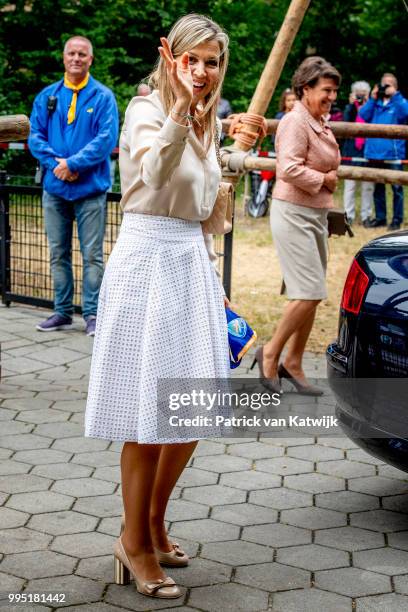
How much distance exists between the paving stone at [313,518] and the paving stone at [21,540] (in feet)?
3.62

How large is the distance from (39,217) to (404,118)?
877cm

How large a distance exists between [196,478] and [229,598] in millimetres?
1336

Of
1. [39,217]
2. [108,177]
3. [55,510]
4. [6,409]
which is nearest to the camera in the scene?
[55,510]

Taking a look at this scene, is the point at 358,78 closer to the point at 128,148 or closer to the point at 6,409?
the point at 6,409

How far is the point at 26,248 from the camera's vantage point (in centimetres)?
918

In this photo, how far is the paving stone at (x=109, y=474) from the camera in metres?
5.13

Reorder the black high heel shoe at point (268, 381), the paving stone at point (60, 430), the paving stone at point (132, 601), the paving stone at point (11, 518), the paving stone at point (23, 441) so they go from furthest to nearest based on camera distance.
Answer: the black high heel shoe at point (268, 381) < the paving stone at point (60, 430) < the paving stone at point (23, 441) < the paving stone at point (11, 518) < the paving stone at point (132, 601)

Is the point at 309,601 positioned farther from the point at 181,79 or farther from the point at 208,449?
the point at 181,79

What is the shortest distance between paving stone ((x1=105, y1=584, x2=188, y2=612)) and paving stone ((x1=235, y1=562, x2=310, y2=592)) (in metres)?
0.33

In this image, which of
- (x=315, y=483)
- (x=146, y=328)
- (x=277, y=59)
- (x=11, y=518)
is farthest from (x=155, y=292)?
(x=277, y=59)

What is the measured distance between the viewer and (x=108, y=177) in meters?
8.23

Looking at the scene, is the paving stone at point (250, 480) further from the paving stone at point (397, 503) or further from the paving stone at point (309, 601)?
the paving stone at point (309, 601)

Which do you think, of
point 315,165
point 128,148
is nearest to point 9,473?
point 128,148

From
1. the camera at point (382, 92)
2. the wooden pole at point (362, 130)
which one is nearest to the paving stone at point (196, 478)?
the wooden pole at point (362, 130)
